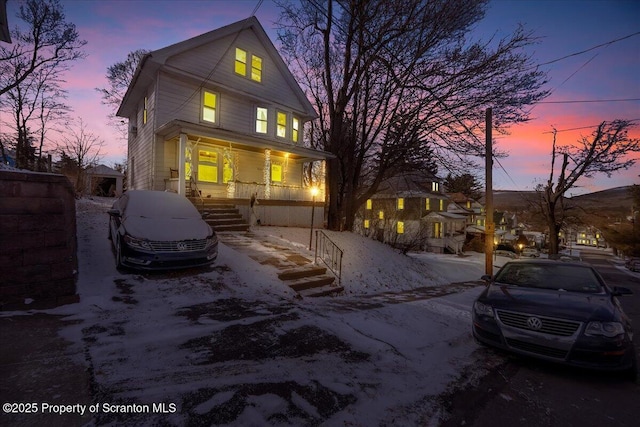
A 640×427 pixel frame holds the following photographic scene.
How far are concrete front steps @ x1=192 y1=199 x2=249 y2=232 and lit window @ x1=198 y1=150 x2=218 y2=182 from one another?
2.53 m

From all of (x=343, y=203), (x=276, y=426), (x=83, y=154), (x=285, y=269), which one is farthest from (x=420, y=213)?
(x=276, y=426)

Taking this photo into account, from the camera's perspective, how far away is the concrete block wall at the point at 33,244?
14.1ft

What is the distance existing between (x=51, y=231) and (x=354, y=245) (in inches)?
416

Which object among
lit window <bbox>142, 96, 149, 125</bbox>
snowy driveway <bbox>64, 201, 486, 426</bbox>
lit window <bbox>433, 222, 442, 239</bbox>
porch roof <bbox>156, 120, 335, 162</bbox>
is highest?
lit window <bbox>142, 96, 149, 125</bbox>

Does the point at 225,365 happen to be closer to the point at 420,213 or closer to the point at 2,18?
the point at 2,18

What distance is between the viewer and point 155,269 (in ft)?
20.4

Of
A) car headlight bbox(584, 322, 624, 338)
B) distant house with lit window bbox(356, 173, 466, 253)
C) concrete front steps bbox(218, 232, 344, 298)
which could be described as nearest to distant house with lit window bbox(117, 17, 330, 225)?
concrete front steps bbox(218, 232, 344, 298)

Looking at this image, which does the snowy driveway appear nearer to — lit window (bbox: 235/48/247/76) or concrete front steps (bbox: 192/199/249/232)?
concrete front steps (bbox: 192/199/249/232)

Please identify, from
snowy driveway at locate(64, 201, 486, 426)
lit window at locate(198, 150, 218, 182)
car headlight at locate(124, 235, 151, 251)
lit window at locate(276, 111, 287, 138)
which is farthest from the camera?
lit window at locate(276, 111, 287, 138)

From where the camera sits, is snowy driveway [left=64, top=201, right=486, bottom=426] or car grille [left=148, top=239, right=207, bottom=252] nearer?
snowy driveway [left=64, top=201, right=486, bottom=426]

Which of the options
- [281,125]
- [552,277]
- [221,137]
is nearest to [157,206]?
[221,137]

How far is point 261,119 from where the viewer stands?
1706 cm

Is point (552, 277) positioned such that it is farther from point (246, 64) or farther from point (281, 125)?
point (246, 64)

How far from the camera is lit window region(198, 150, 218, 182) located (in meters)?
14.7
